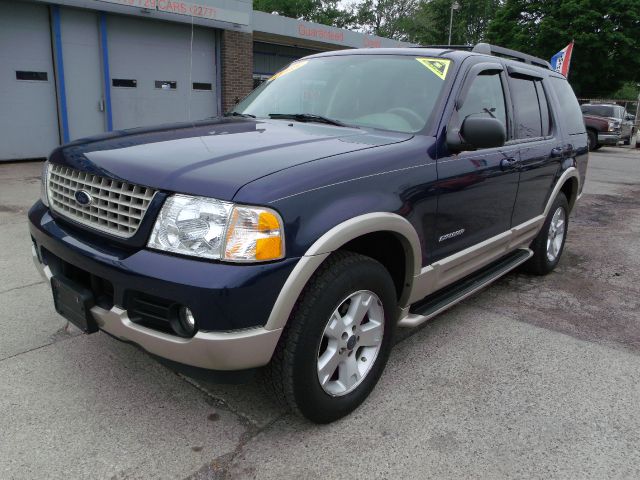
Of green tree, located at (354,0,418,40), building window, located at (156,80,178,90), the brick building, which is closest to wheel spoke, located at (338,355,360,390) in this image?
the brick building

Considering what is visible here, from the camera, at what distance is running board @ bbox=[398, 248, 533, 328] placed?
119 inches

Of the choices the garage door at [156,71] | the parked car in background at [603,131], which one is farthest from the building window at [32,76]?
the parked car in background at [603,131]

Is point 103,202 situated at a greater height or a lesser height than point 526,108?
lesser

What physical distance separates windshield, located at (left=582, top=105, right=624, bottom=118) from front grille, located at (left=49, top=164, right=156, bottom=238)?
899 inches

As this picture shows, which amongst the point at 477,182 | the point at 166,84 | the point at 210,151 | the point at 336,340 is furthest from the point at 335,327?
the point at 166,84

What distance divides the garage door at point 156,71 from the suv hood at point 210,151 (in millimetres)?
8928

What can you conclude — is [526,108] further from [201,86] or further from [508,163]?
[201,86]

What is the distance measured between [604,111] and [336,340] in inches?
897

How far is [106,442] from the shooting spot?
237cm

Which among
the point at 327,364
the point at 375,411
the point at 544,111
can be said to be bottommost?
the point at 375,411

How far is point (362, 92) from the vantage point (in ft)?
11.2

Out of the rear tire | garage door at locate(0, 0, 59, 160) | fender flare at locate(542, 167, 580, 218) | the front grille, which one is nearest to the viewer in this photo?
the front grille

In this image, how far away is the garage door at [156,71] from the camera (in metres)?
11.1

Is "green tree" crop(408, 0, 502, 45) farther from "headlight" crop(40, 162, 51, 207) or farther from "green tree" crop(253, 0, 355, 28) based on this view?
"headlight" crop(40, 162, 51, 207)
